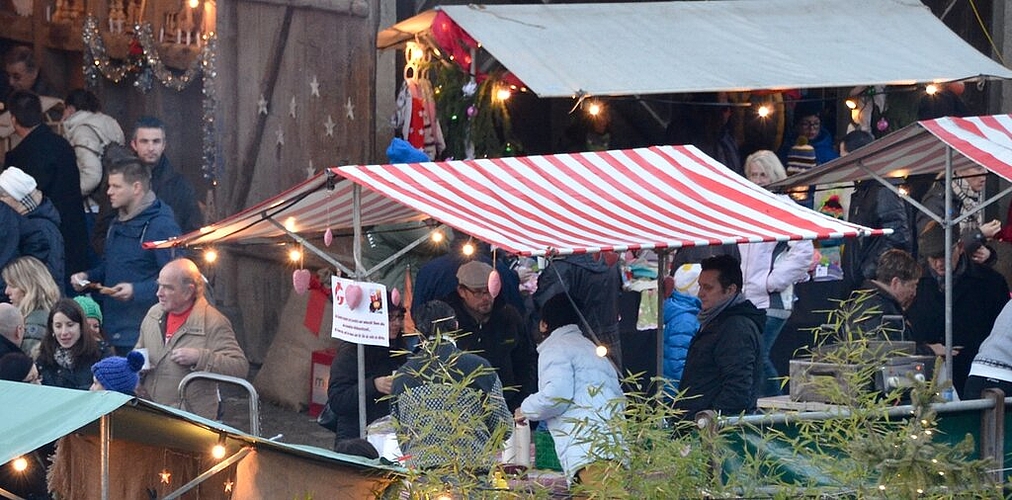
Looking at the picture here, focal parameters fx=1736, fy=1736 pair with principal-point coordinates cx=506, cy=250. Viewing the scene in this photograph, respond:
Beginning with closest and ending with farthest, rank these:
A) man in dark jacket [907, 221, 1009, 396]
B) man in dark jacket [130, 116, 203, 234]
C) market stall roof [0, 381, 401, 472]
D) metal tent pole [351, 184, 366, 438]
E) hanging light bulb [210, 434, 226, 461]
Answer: market stall roof [0, 381, 401, 472] → hanging light bulb [210, 434, 226, 461] → metal tent pole [351, 184, 366, 438] → man in dark jacket [907, 221, 1009, 396] → man in dark jacket [130, 116, 203, 234]

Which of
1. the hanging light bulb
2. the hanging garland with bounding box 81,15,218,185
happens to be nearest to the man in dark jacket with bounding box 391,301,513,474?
the hanging light bulb

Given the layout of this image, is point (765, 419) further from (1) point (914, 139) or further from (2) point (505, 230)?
(1) point (914, 139)

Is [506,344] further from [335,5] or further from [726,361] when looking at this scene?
[335,5]

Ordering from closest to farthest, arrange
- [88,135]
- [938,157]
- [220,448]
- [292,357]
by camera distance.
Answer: [220,448]
[938,157]
[292,357]
[88,135]

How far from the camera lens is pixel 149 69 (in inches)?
531

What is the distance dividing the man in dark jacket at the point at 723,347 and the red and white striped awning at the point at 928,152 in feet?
4.97

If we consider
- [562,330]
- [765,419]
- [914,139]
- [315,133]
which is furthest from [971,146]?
[315,133]

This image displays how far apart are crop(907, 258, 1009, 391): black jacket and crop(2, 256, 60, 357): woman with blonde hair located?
5.27m

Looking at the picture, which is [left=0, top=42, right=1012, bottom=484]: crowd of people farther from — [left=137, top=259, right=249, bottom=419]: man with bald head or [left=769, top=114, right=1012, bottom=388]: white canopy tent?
[left=769, top=114, right=1012, bottom=388]: white canopy tent

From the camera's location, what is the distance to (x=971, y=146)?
9.72 meters

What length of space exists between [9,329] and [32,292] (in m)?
1.17

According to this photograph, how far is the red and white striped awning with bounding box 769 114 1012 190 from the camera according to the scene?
967cm

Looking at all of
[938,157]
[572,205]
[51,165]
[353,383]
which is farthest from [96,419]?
[51,165]

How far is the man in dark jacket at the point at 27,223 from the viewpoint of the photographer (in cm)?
1077
